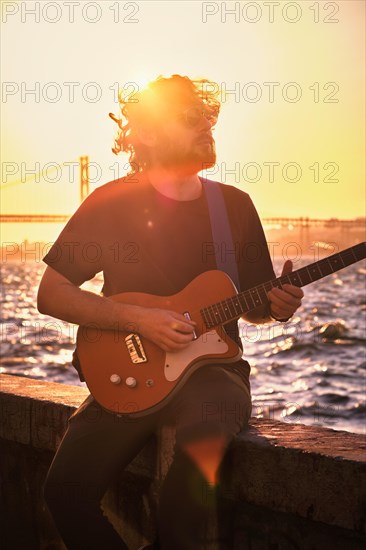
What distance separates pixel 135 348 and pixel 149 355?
0.19 ft

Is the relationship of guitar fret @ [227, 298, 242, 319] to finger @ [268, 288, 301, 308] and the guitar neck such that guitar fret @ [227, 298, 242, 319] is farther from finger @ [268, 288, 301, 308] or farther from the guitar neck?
finger @ [268, 288, 301, 308]

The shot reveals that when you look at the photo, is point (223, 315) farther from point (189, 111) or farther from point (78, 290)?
point (189, 111)

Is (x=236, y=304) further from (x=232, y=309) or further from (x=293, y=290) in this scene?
(x=293, y=290)

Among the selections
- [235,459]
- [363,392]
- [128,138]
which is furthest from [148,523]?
[363,392]

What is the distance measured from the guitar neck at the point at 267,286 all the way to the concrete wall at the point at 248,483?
1.38 feet

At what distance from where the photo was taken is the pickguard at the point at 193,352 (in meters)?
2.74

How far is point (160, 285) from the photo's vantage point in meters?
2.97

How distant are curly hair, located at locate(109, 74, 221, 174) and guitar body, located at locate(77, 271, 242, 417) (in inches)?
25.5

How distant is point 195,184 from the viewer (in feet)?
10.4

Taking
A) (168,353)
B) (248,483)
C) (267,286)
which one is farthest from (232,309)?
(248,483)

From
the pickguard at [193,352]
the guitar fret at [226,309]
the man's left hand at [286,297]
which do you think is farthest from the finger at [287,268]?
the pickguard at [193,352]

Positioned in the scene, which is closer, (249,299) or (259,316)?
(249,299)

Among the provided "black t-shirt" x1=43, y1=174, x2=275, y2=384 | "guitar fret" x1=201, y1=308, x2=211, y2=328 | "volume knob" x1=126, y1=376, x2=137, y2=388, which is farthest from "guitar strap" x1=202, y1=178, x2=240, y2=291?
"volume knob" x1=126, y1=376, x2=137, y2=388

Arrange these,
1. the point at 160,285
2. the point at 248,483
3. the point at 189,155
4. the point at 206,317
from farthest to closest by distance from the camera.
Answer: the point at 189,155
the point at 160,285
the point at 206,317
the point at 248,483
